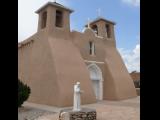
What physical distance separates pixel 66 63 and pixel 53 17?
473 cm

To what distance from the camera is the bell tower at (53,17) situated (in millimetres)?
18958

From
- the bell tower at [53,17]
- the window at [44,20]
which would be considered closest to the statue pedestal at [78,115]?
the bell tower at [53,17]

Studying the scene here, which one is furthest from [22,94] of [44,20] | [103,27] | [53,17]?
[103,27]

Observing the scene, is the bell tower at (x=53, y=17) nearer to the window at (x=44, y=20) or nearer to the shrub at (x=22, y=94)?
the window at (x=44, y=20)

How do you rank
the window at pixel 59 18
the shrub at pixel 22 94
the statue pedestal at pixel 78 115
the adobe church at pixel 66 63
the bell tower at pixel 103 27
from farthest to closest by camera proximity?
the bell tower at pixel 103 27 < the window at pixel 59 18 < the adobe church at pixel 66 63 < the shrub at pixel 22 94 < the statue pedestal at pixel 78 115

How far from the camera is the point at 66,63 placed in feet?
58.2

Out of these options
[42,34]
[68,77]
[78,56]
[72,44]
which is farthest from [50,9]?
[68,77]

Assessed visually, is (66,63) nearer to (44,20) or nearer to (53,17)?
(53,17)

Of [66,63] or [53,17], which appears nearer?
[66,63]

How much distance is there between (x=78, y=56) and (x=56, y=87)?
14.1 ft
